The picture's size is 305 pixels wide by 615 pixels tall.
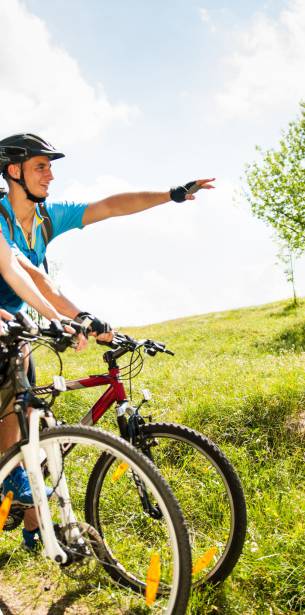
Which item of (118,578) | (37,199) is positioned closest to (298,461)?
(118,578)

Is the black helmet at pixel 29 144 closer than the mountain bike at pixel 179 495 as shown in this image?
No

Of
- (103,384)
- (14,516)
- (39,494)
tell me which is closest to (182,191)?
(103,384)

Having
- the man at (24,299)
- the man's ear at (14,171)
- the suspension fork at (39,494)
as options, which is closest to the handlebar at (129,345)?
the man at (24,299)

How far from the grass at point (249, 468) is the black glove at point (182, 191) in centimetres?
260

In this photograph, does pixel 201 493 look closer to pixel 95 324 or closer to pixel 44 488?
pixel 44 488

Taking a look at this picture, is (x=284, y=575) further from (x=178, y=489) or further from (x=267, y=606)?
(x=178, y=489)

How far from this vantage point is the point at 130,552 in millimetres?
4059

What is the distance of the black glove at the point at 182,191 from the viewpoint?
452 centimetres

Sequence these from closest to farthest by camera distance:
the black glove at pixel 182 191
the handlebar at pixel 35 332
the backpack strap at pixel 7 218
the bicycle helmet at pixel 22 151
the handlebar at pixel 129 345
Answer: the handlebar at pixel 35 332
the handlebar at pixel 129 345
the backpack strap at pixel 7 218
the bicycle helmet at pixel 22 151
the black glove at pixel 182 191

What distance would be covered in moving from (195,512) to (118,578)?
1.11 meters

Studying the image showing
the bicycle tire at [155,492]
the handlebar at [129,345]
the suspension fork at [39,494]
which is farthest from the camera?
the handlebar at [129,345]

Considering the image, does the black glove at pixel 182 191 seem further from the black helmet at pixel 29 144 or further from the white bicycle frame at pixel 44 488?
the white bicycle frame at pixel 44 488

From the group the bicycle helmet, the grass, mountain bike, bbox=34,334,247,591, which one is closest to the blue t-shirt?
the bicycle helmet

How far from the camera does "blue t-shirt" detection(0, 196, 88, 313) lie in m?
4.27
